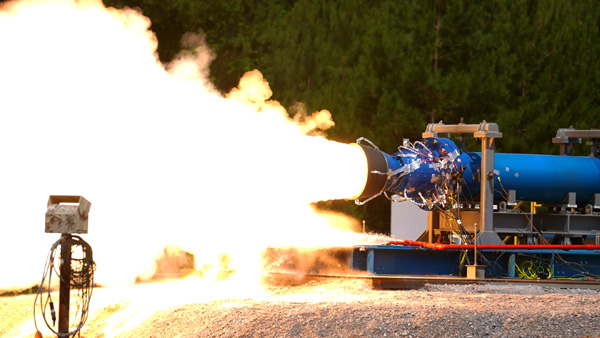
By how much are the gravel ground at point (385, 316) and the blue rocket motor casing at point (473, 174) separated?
2.34 m

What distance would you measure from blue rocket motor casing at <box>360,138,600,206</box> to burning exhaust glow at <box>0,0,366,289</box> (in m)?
0.96

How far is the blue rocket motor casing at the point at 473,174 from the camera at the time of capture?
15.3 meters

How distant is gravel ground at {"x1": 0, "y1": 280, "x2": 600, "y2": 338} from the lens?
11156 mm

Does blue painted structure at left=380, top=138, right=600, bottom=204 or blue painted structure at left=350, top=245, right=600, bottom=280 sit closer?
blue painted structure at left=350, top=245, right=600, bottom=280

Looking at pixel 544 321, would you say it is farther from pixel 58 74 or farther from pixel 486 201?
pixel 58 74

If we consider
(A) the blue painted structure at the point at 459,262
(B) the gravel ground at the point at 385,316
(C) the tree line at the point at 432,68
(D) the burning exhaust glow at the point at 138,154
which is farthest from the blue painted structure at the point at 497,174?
(C) the tree line at the point at 432,68

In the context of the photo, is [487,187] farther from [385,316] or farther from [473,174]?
[385,316]

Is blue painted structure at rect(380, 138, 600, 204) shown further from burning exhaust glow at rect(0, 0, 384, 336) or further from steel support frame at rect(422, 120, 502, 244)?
burning exhaust glow at rect(0, 0, 384, 336)

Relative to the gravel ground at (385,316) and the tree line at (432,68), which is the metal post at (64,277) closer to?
the gravel ground at (385,316)

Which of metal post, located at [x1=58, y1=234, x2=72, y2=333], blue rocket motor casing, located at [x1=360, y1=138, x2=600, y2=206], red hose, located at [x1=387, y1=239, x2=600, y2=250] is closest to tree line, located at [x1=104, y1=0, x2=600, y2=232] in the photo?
blue rocket motor casing, located at [x1=360, y1=138, x2=600, y2=206]

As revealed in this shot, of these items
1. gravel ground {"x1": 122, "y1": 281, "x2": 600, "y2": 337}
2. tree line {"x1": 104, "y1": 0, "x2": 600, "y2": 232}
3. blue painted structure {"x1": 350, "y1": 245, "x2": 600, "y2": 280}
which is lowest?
gravel ground {"x1": 122, "y1": 281, "x2": 600, "y2": 337}

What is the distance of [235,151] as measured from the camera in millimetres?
14992

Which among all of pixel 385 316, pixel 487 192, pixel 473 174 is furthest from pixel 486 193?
pixel 385 316

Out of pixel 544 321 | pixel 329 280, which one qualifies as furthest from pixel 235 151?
pixel 544 321
